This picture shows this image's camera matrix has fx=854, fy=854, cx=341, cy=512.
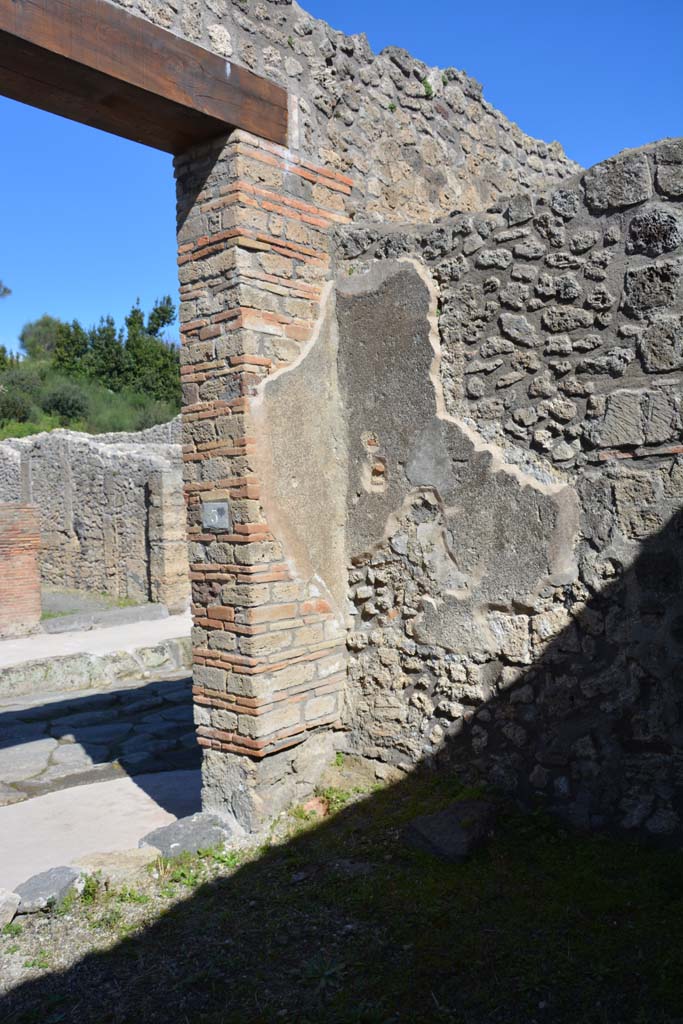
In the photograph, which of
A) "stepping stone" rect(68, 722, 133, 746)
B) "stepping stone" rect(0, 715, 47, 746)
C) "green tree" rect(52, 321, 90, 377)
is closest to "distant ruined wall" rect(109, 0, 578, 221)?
"stepping stone" rect(68, 722, 133, 746)

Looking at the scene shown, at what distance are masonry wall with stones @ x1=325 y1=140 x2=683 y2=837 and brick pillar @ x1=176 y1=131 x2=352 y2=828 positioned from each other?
298mm

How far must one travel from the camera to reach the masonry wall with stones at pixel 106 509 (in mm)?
14180

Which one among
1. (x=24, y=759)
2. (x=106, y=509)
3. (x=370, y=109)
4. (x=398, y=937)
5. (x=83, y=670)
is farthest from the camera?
(x=106, y=509)

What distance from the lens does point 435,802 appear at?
12.8ft

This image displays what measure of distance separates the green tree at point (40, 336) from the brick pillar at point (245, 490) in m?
40.3

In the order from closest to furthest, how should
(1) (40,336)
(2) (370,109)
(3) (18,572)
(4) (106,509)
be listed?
1. (2) (370,109)
2. (3) (18,572)
3. (4) (106,509)
4. (1) (40,336)

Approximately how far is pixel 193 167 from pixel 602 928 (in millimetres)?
3833

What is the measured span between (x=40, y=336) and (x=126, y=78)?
4267cm

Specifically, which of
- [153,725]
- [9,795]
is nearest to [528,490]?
[9,795]

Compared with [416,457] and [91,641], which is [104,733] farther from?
[416,457]

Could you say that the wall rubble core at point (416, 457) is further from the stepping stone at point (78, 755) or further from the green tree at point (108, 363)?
the green tree at point (108, 363)

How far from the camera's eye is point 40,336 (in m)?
43.2

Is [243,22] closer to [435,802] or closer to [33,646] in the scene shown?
[435,802]

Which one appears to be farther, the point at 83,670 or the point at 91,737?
the point at 83,670
